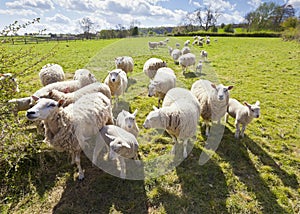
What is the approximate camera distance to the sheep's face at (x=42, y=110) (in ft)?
9.16

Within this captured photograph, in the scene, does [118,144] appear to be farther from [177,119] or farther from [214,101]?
[214,101]

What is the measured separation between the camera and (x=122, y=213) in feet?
10.00

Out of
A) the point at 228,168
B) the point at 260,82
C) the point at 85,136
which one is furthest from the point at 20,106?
the point at 260,82

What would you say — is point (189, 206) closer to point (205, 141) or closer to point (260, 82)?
point (205, 141)

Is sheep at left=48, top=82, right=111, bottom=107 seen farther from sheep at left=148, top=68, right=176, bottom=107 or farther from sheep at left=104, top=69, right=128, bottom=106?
sheep at left=148, top=68, right=176, bottom=107

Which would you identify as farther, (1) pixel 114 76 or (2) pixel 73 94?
(1) pixel 114 76

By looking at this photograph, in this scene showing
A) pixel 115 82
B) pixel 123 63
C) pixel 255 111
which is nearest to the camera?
pixel 255 111

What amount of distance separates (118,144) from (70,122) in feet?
3.18

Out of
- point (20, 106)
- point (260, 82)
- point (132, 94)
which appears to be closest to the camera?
point (20, 106)

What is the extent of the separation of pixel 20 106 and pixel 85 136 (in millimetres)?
2400

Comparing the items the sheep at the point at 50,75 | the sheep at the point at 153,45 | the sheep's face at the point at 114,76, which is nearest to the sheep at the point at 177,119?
the sheep's face at the point at 114,76

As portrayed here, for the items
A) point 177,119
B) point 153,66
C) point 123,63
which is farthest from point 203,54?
point 177,119

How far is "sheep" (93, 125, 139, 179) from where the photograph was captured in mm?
3291

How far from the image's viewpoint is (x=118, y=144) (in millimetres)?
3281
